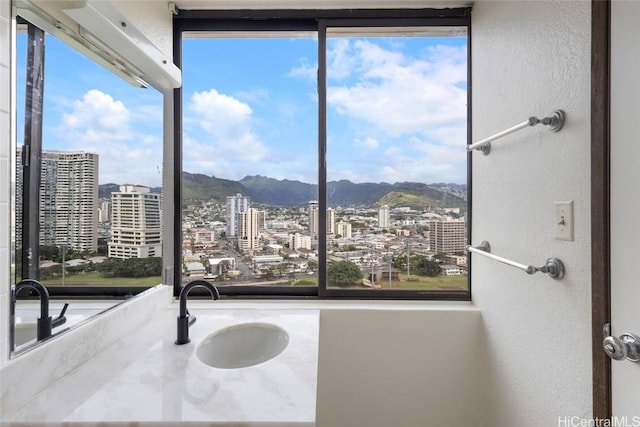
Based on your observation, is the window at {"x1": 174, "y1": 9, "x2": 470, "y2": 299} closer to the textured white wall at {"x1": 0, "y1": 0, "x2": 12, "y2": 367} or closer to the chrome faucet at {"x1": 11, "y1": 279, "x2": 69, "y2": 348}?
the chrome faucet at {"x1": 11, "y1": 279, "x2": 69, "y2": 348}

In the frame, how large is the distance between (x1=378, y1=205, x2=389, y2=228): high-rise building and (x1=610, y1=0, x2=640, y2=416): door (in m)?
1.00

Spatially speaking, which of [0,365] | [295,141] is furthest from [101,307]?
[295,141]

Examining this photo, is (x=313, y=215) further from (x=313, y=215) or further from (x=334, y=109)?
(x=334, y=109)

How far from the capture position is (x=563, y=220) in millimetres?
918

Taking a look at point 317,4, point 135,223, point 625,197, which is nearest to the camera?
point 625,197

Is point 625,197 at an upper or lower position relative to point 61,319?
upper

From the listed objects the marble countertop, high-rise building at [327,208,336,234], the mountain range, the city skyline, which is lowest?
the marble countertop

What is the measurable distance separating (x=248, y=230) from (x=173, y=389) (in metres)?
0.98

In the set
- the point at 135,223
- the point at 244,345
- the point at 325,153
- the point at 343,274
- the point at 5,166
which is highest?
the point at 325,153

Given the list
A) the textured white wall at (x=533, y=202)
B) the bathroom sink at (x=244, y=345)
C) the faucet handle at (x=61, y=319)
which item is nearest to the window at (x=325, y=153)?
the textured white wall at (x=533, y=202)

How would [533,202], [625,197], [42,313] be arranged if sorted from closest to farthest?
[625,197], [42,313], [533,202]

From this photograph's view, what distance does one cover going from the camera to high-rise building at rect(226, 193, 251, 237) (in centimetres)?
169

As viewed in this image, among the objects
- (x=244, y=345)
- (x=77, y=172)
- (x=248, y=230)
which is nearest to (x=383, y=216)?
(x=248, y=230)

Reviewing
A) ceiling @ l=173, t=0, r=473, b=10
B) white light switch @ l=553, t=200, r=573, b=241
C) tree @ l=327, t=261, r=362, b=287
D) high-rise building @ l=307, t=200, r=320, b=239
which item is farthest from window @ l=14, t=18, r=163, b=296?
white light switch @ l=553, t=200, r=573, b=241
